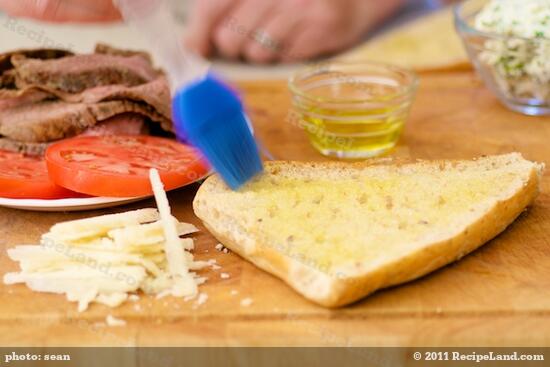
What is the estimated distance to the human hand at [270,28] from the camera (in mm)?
5957

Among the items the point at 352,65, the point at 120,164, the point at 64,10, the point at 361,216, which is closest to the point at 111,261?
the point at 120,164

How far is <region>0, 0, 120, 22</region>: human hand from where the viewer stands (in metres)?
3.37

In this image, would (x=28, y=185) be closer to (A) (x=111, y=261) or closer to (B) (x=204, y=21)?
(A) (x=111, y=261)

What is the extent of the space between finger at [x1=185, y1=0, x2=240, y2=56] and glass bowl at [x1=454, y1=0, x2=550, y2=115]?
2.35 meters

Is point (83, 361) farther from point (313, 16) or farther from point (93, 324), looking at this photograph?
point (313, 16)

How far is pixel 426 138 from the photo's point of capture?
3768mm

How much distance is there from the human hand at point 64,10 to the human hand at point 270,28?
92.6 inches

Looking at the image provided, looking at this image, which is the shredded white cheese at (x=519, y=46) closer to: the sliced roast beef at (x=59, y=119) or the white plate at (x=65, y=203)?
the sliced roast beef at (x=59, y=119)

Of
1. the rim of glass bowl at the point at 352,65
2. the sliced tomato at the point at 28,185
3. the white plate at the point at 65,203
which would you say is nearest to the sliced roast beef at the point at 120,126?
the sliced tomato at the point at 28,185

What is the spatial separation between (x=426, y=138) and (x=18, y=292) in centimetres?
206

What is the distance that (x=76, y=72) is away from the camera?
3.50m

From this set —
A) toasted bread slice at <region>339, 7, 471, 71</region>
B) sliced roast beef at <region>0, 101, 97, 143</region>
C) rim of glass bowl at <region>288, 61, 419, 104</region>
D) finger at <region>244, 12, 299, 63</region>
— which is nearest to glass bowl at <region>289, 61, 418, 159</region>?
rim of glass bowl at <region>288, 61, 419, 104</region>

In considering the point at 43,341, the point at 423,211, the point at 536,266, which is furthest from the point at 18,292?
the point at 536,266

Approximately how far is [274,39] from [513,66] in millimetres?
2532
